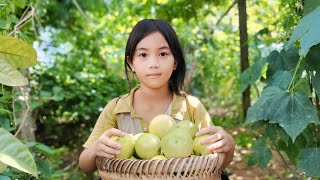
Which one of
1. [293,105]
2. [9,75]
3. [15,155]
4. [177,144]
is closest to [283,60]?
[293,105]

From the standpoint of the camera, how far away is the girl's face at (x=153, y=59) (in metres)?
1.76

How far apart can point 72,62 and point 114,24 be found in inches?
36.2

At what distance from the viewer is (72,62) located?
5094 mm

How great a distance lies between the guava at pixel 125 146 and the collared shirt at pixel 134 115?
0.33m

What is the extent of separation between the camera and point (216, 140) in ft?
4.99

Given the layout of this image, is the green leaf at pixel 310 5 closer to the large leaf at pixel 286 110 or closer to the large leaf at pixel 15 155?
the large leaf at pixel 286 110

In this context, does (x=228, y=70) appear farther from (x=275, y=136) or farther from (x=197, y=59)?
(x=275, y=136)

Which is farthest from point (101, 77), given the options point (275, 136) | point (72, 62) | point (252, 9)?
point (275, 136)

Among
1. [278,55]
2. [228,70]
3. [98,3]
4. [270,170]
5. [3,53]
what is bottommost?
[270,170]

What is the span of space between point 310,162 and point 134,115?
30.6 inches

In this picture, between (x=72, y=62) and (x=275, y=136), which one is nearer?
(x=275, y=136)

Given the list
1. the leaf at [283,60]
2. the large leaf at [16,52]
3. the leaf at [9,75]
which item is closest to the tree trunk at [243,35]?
the leaf at [283,60]

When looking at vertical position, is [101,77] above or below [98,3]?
below

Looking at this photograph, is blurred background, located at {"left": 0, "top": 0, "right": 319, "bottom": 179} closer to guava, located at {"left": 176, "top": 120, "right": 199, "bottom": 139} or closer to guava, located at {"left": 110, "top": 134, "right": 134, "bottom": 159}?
guava, located at {"left": 110, "top": 134, "right": 134, "bottom": 159}
